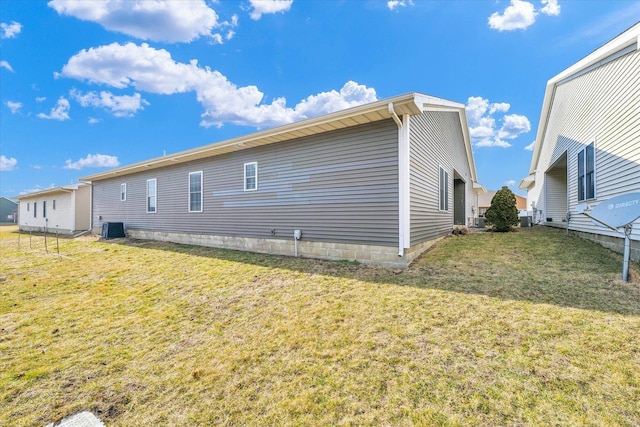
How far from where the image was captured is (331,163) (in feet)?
23.9

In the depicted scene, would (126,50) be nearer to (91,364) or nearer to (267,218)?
(267,218)

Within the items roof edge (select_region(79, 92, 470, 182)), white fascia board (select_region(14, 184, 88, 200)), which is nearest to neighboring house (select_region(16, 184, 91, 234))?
white fascia board (select_region(14, 184, 88, 200))

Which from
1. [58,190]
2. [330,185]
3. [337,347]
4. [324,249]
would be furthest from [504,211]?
[58,190]

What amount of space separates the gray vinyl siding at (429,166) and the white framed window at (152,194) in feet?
38.3

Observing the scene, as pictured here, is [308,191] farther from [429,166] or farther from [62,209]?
[62,209]

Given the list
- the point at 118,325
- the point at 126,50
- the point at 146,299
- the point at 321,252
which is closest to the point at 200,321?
the point at 118,325

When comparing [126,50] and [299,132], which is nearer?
[299,132]

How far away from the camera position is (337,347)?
3328mm

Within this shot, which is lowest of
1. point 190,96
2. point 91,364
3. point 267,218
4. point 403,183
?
point 91,364

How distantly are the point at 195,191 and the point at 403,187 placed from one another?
8.49 metres

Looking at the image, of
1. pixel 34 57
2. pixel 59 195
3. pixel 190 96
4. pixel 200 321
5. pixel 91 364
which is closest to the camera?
pixel 91 364

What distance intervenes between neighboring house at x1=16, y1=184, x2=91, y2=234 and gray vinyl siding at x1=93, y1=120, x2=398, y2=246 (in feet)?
38.6

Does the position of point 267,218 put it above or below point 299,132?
below

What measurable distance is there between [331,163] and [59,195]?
2314 cm
